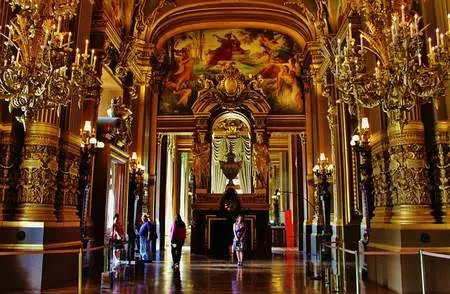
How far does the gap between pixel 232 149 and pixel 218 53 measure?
4372 millimetres

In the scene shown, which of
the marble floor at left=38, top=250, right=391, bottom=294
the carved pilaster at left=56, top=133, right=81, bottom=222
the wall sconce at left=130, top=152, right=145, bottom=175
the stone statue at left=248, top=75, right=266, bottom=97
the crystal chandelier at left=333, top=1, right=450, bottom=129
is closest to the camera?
the crystal chandelier at left=333, top=1, right=450, bottom=129

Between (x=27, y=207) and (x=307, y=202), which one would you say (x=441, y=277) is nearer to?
(x=27, y=207)

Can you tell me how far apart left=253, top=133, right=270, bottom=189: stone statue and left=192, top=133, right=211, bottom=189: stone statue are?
1.98 m

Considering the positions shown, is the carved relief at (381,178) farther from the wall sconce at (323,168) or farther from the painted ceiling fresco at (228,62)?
the painted ceiling fresco at (228,62)

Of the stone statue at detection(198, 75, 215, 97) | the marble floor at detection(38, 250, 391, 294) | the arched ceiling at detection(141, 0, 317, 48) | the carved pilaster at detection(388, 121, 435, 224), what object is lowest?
the marble floor at detection(38, 250, 391, 294)

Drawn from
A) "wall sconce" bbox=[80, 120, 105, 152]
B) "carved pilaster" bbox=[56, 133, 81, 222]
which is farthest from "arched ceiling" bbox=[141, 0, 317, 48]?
"carved pilaster" bbox=[56, 133, 81, 222]

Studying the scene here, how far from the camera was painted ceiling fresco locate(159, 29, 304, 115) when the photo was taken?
718 inches

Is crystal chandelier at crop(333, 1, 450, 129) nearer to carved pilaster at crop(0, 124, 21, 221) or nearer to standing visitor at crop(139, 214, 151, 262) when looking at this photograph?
carved pilaster at crop(0, 124, 21, 221)

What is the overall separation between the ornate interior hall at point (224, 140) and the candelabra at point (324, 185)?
0.09 metres

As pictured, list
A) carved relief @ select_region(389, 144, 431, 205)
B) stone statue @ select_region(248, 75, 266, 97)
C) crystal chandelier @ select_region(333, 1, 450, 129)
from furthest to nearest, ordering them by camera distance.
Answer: stone statue @ select_region(248, 75, 266, 97) → carved relief @ select_region(389, 144, 431, 205) → crystal chandelier @ select_region(333, 1, 450, 129)

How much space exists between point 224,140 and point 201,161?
223 centimetres

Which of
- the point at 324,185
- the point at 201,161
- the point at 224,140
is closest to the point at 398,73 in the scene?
the point at 324,185

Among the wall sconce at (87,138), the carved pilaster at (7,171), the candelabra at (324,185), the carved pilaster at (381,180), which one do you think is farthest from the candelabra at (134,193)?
the carved pilaster at (381,180)

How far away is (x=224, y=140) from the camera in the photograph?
19.6 metres
